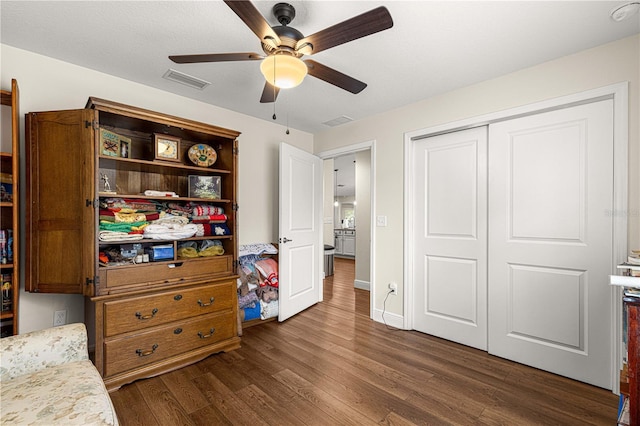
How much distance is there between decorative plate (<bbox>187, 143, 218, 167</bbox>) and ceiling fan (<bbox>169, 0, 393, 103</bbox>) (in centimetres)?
110

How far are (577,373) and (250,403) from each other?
7.80 ft

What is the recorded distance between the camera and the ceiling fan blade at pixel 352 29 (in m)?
1.27

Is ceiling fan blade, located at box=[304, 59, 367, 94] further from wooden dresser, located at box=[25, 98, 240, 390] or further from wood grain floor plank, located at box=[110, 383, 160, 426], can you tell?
wood grain floor plank, located at box=[110, 383, 160, 426]

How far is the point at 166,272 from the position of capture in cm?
229

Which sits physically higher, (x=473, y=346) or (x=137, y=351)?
(x=137, y=351)

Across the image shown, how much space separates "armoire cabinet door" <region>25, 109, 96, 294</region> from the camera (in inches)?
78.5

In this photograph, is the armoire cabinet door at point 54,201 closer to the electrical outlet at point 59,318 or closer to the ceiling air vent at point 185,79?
the electrical outlet at point 59,318

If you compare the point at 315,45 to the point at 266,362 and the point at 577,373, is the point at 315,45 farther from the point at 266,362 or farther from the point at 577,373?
the point at 577,373

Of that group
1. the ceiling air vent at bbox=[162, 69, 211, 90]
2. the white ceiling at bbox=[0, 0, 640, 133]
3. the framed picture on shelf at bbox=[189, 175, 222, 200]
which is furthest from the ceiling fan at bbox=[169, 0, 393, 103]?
the framed picture on shelf at bbox=[189, 175, 222, 200]

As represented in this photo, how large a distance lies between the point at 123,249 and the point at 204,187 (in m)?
0.82

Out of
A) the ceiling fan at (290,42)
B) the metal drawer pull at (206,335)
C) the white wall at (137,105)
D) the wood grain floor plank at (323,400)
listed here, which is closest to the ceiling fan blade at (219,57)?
the ceiling fan at (290,42)

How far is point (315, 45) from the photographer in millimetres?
1536

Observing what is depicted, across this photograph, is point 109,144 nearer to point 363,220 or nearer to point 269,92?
point 269,92

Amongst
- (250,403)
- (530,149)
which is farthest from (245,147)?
(530,149)
